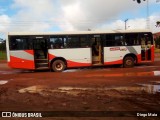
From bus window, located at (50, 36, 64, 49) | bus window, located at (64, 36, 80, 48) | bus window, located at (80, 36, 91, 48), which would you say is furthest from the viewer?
bus window, located at (80, 36, 91, 48)

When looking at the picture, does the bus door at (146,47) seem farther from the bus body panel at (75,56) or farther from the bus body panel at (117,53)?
the bus body panel at (75,56)

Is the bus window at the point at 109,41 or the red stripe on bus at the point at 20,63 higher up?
the bus window at the point at 109,41

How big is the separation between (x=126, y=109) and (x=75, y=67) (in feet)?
46.5

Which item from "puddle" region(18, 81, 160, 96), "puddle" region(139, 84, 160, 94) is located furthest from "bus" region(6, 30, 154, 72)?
"puddle" region(139, 84, 160, 94)

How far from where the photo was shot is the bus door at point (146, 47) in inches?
933

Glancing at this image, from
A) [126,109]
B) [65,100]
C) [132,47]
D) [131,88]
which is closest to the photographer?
[126,109]

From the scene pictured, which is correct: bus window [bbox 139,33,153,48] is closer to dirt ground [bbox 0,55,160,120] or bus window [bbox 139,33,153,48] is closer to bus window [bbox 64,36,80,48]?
bus window [bbox 64,36,80,48]

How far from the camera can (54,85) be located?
1452cm

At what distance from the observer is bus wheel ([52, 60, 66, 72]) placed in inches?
880

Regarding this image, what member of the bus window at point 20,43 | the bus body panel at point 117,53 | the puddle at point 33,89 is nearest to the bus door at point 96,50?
the bus body panel at point 117,53

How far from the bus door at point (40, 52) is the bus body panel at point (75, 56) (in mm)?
432

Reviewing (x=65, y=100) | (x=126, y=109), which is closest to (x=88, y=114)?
(x=126, y=109)

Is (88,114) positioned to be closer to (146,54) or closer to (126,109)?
(126,109)

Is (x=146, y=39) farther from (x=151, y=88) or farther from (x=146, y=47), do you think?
(x=151, y=88)
